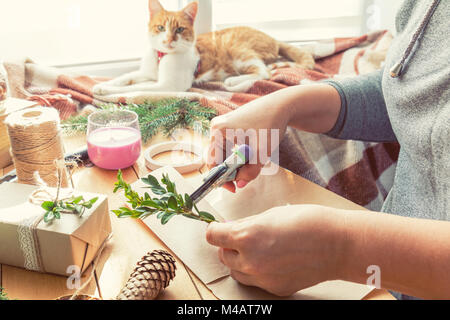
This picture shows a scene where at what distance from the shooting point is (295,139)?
2.89 feet

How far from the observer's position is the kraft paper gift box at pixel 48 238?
482 millimetres

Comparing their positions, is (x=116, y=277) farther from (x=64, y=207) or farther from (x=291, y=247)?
(x=291, y=247)

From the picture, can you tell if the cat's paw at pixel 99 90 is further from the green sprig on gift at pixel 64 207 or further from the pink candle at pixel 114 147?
the green sprig on gift at pixel 64 207

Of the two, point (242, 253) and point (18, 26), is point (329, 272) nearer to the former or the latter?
point (242, 253)

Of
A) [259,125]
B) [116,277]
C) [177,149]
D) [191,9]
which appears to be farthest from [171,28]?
[116,277]

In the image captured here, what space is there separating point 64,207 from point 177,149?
1.11 feet

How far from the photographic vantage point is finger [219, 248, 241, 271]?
1.56 feet

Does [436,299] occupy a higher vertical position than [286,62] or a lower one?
lower

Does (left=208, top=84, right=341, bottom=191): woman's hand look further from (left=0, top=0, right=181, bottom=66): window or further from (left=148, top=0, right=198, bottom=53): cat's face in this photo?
(left=0, top=0, right=181, bottom=66): window

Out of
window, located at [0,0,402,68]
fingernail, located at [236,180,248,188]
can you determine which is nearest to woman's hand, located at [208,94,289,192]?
fingernail, located at [236,180,248,188]

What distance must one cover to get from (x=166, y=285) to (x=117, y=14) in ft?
3.76

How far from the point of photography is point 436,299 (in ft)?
1.51

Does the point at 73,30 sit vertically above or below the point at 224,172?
above
